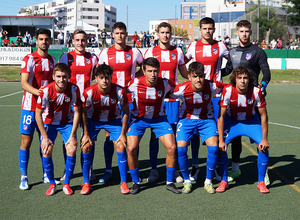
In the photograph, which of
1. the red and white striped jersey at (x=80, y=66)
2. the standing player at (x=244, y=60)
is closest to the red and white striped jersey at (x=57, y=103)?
the red and white striped jersey at (x=80, y=66)

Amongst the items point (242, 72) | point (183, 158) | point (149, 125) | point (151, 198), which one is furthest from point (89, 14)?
point (151, 198)

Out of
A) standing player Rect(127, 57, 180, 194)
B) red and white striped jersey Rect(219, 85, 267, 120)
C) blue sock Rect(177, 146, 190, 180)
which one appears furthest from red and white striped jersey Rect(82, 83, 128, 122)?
red and white striped jersey Rect(219, 85, 267, 120)

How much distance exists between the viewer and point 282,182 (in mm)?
5090

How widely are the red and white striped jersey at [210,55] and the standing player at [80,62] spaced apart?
5.50 ft

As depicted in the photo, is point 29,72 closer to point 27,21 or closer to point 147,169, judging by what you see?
point 147,169

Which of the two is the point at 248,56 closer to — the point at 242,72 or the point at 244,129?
the point at 242,72

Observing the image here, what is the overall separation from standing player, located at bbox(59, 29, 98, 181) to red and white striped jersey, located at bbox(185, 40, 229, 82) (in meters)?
1.68

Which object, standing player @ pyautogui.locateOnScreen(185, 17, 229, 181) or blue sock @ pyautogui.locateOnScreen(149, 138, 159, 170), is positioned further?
standing player @ pyautogui.locateOnScreen(185, 17, 229, 181)

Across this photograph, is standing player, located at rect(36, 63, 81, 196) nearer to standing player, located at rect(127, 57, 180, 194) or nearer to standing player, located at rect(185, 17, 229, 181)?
standing player, located at rect(127, 57, 180, 194)

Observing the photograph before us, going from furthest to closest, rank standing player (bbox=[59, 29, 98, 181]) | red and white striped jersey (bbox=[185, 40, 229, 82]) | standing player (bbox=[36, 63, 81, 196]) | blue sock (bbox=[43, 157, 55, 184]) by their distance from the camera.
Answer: red and white striped jersey (bbox=[185, 40, 229, 82])
standing player (bbox=[59, 29, 98, 181])
blue sock (bbox=[43, 157, 55, 184])
standing player (bbox=[36, 63, 81, 196])

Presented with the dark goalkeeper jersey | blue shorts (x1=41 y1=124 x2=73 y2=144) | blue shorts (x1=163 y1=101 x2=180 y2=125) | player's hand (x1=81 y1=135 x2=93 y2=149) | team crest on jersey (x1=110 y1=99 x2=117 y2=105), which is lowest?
player's hand (x1=81 y1=135 x2=93 y2=149)

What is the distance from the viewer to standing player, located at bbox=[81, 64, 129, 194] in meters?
4.63

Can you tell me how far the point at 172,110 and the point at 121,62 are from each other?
3.70 feet

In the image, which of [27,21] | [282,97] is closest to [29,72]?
[282,97]
